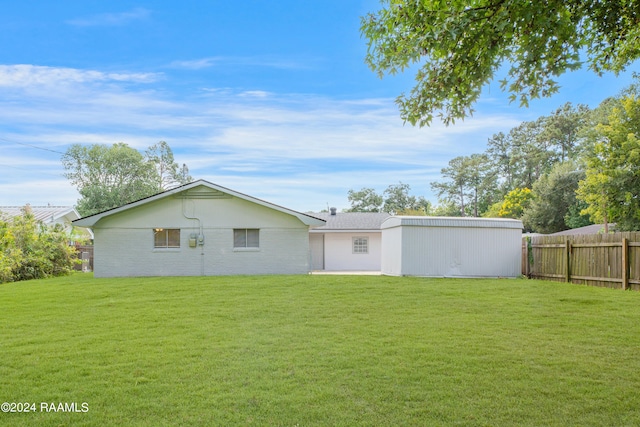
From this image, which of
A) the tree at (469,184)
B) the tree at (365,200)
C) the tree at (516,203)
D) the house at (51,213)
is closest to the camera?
the house at (51,213)

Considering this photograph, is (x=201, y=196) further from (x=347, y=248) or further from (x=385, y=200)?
(x=385, y=200)

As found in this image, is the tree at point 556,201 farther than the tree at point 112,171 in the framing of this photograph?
No

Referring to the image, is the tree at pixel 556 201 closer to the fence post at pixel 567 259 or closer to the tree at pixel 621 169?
the tree at pixel 621 169

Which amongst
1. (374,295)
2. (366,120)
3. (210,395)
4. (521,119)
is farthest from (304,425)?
(521,119)

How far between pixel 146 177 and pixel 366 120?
101ft

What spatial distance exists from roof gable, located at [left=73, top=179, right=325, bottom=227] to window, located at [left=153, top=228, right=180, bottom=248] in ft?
4.07

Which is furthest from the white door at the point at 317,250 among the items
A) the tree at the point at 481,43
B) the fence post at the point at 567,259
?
the tree at the point at 481,43

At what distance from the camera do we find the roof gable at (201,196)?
18.8 meters

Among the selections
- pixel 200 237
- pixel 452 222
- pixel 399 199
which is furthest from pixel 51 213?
pixel 399 199

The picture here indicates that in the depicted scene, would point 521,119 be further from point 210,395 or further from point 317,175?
point 210,395

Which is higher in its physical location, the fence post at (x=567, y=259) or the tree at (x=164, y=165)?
the tree at (x=164, y=165)

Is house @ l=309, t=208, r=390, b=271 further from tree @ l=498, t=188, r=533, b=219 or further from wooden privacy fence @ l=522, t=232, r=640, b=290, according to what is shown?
tree @ l=498, t=188, r=533, b=219

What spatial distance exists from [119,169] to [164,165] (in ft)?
13.5

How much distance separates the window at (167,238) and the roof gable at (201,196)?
1241 mm
